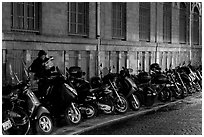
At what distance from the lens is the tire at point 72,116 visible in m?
7.39

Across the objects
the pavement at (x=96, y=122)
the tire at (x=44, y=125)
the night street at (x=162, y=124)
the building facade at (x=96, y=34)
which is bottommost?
the night street at (x=162, y=124)

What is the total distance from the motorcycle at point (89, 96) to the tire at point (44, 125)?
1455 mm

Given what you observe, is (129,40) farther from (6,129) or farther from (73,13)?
(6,129)

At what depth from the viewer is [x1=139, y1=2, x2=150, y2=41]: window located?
56.7 ft

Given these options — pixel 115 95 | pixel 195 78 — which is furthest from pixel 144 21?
pixel 115 95

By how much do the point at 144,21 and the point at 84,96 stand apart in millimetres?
9996

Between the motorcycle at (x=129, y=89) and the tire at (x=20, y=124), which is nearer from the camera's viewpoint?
the tire at (x=20, y=124)

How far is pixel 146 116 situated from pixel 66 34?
419cm

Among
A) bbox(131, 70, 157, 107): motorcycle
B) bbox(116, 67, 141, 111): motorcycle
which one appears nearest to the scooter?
bbox(116, 67, 141, 111): motorcycle

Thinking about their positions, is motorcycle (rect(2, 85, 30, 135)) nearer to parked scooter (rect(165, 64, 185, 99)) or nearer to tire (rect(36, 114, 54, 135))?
tire (rect(36, 114, 54, 135))

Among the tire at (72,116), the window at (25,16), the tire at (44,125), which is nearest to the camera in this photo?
the tire at (44,125)

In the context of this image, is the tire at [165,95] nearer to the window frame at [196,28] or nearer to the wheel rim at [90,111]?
the wheel rim at [90,111]

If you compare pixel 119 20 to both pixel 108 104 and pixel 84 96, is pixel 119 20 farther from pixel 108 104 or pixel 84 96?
pixel 84 96

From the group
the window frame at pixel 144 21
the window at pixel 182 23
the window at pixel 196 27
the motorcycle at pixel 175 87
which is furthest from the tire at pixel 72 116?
the window at pixel 196 27
